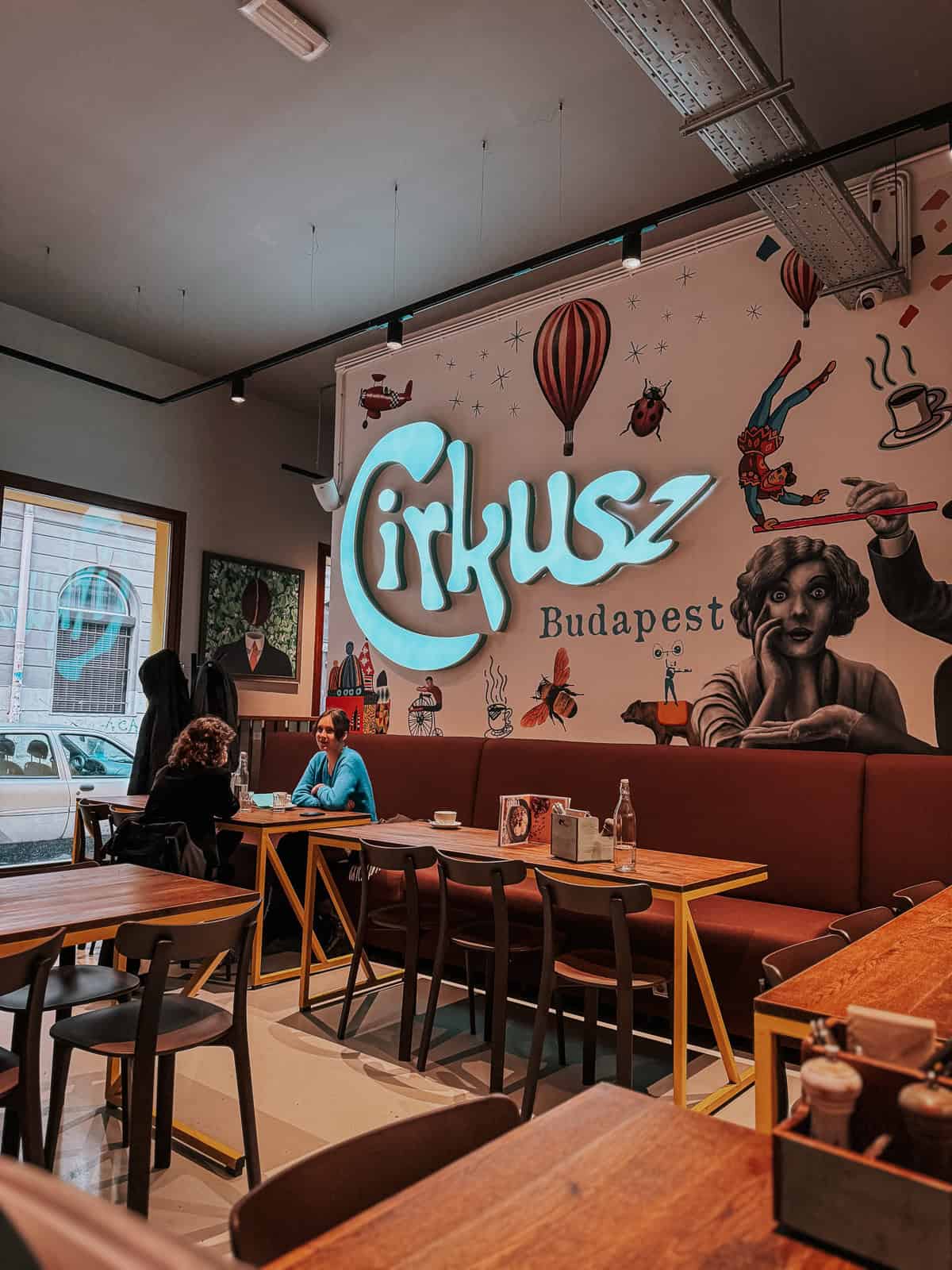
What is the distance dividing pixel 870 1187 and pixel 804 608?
4.00 m

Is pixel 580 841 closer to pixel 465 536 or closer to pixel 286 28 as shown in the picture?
pixel 465 536

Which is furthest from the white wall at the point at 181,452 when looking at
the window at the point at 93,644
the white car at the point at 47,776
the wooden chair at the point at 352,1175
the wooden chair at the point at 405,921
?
the wooden chair at the point at 352,1175

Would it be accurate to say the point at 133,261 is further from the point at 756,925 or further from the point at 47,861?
the point at 756,925

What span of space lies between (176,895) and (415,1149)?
6.04 feet

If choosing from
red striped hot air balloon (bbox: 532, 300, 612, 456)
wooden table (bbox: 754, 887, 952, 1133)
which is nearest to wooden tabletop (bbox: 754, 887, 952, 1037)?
wooden table (bbox: 754, 887, 952, 1133)

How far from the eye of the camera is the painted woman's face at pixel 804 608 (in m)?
4.54

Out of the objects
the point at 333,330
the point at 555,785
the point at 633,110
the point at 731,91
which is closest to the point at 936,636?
the point at 555,785

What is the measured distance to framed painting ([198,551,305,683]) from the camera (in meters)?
7.79

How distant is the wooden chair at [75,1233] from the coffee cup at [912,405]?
4.59 metres

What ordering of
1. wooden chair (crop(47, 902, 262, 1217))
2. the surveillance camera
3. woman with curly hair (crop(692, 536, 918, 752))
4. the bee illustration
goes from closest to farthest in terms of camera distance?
wooden chair (crop(47, 902, 262, 1217))
woman with curly hair (crop(692, 536, 918, 752))
the bee illustration
the surveillance camera

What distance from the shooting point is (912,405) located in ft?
14.3

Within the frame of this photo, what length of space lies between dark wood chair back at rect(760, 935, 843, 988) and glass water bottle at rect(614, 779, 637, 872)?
1265 mm

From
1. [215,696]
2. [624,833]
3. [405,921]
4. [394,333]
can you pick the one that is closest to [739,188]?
[394,333]

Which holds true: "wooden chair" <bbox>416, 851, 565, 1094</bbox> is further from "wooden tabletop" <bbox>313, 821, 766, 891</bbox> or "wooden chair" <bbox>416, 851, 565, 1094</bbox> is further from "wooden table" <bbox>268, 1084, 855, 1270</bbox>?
"wooden table" <bbox>268, 1084, 855, 1270</bbox>
